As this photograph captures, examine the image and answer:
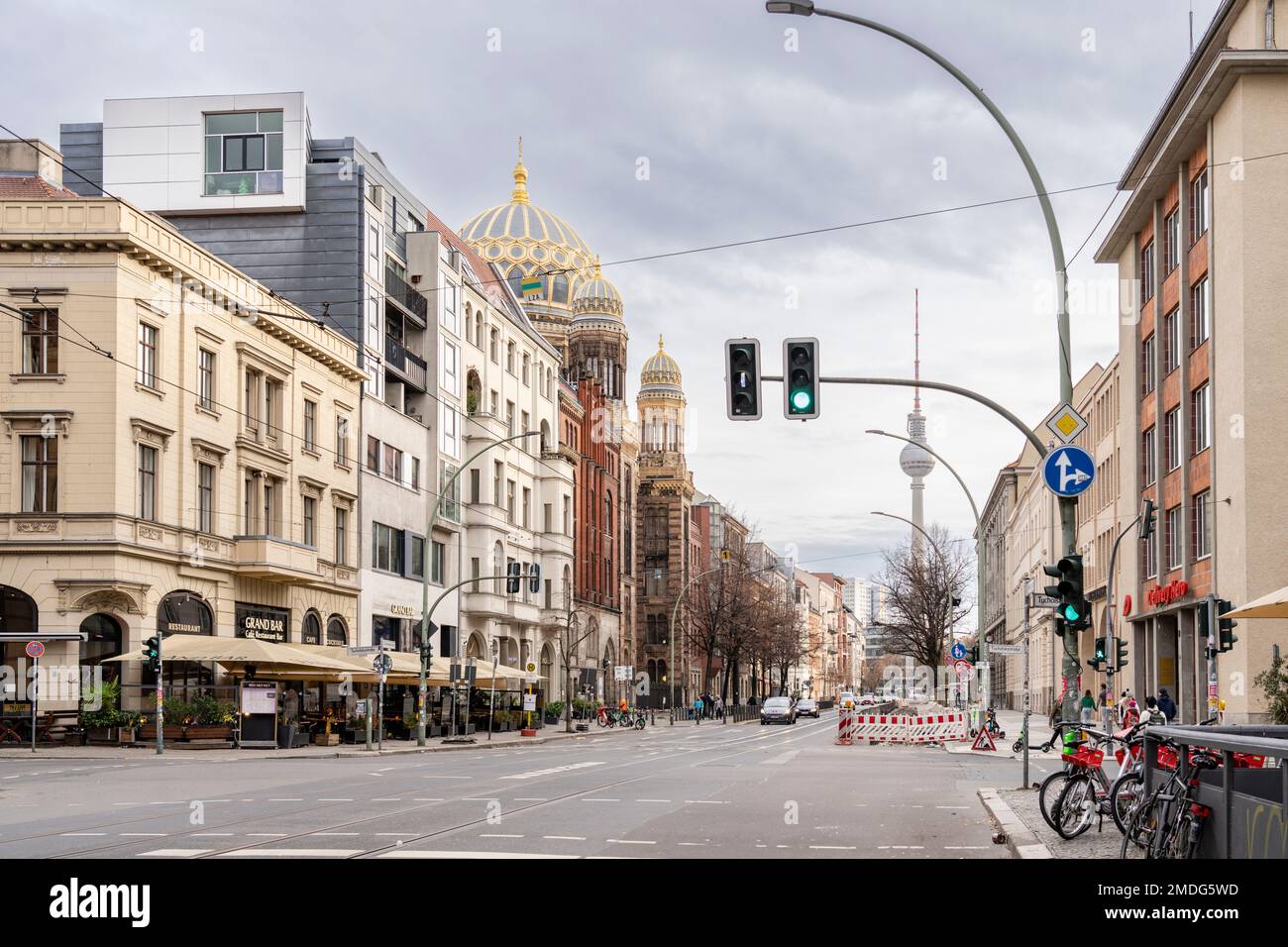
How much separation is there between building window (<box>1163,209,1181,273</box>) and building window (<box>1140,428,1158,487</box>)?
5.99m

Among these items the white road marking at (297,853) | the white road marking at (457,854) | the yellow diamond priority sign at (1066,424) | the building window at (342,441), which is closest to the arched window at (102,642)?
the building window at (342,441)

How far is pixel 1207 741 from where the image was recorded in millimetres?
9570

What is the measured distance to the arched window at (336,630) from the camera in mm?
53281

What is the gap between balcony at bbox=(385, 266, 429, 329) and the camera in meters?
59.2

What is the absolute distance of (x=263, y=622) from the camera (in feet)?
155

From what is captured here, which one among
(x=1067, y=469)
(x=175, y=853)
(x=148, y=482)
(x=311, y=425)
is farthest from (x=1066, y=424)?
(x=311, y=425)

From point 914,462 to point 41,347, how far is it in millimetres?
142197

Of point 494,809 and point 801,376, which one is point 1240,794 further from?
point 801,376

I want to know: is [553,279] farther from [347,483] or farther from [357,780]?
[357,780]

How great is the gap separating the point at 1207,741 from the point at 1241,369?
34886 mm

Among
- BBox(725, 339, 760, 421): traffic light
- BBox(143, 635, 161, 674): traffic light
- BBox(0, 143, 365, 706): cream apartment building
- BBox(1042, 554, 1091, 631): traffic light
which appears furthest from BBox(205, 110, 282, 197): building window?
BBox(1042, 554, 1091, 631): traffic light

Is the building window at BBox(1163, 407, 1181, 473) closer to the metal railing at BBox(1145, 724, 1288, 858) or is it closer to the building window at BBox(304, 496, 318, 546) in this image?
the building window at BBox(304, 496, 318, 546)

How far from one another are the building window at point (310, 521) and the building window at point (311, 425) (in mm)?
1703
